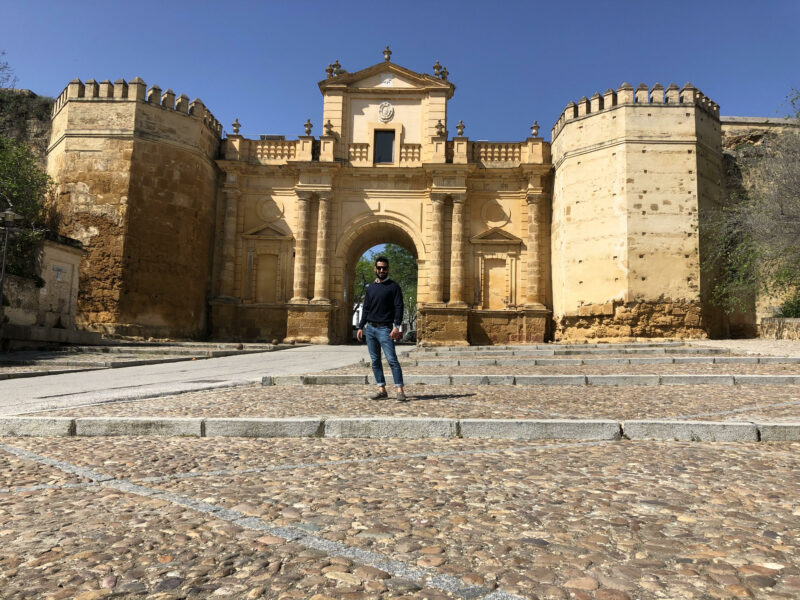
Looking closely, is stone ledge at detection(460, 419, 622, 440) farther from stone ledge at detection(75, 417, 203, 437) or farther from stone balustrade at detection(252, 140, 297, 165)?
stone balustrade at detection(252, 140, 297, 165)

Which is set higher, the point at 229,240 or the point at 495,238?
the point at 495,238

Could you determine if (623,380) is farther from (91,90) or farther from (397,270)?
(397,270)

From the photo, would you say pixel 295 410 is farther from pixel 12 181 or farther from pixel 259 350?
pixel 12 181

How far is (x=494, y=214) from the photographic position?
22.7 m

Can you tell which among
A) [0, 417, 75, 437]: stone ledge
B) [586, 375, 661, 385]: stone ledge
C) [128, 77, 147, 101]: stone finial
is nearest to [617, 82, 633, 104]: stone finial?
[586, 375, 661, 385]: stone ledge

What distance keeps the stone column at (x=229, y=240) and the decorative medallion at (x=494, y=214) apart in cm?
1040

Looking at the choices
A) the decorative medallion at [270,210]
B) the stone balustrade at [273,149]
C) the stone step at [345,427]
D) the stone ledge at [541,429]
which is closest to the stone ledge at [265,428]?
the stone step at [345,427]

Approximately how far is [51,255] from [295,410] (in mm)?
13770

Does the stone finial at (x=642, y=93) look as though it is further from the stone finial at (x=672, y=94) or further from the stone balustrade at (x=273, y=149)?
the stone balustrade at (x=273, y=149)

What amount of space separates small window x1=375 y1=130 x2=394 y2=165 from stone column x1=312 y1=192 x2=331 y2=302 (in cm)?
291

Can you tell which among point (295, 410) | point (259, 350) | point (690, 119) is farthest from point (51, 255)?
point (690, 119)

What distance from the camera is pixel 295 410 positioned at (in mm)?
5418

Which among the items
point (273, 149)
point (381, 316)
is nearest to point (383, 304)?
point (381, 316)

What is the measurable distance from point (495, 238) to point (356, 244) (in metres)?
6.14
